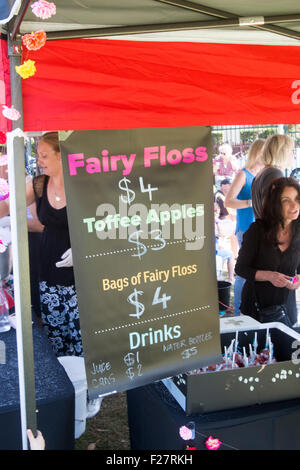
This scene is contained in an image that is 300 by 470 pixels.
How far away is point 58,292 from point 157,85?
1.47 m

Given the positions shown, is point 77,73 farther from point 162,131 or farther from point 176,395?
point 176,395

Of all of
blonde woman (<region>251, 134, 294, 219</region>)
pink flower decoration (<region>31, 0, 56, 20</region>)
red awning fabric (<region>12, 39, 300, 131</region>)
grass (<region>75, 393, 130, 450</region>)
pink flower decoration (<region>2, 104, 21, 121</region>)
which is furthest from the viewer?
blonde woman (<region>251, 134, 294, 219</region>)

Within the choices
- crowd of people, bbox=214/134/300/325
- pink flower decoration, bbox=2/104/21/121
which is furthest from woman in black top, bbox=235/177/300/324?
pink flower decoration, bbox=2/104/21/121

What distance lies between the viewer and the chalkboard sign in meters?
1.80

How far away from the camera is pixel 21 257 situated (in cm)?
175

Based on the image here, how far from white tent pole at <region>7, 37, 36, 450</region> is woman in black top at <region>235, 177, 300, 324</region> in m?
1.59

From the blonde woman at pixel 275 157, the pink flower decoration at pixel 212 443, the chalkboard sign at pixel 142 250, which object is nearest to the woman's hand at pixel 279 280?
the blonde woman at pixel 275 157

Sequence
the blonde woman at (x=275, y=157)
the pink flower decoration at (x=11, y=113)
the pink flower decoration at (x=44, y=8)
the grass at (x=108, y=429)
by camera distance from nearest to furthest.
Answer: the pink flower decoration at (x=44, y=8) < the pink flower decoration at (x=11, y=113) < the grass at (x=108, y=429) < the blonde woman at (x=275, y=157)

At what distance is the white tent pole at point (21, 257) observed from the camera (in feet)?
5.57

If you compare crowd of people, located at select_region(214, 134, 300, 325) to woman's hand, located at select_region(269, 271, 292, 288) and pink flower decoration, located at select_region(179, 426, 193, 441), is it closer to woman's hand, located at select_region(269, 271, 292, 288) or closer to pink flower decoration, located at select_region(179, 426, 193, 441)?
woman's hand, located at select_region(269, 271, 292, 288)

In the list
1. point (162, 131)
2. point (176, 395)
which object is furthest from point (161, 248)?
point (176, 395)

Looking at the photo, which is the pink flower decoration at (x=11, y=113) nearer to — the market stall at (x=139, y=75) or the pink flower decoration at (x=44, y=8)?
the market stall at (x=139, y=75)

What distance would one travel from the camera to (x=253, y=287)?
3.00m

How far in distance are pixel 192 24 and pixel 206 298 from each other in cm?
111
